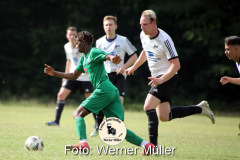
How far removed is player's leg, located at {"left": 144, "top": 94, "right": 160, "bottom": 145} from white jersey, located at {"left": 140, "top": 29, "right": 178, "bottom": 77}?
1.46 ft

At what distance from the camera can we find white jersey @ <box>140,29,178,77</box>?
21.7 ft

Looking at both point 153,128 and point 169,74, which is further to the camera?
point 153,128

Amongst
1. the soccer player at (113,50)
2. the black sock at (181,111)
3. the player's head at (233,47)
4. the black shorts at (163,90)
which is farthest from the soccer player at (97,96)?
the soccer player at (113,50)

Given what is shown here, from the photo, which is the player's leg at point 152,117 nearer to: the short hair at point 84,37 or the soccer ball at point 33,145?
the short hair at point 84,37

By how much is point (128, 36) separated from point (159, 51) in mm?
14847

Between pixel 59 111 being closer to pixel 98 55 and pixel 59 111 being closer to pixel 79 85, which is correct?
pixel 79 85

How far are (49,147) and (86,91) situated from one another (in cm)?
439

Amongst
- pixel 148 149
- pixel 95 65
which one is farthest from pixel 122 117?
pixel 95 65

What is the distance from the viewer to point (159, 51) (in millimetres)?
6773

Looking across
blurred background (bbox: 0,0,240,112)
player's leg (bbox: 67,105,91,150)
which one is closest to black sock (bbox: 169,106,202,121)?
player's leg (bbox: 67,105,91,150)

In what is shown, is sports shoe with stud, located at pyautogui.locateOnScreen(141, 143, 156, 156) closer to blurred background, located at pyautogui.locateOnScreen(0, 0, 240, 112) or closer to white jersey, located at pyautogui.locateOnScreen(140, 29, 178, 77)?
white jersey, located at pyautogui.locateOnScreen(140, 29, 178, 77)

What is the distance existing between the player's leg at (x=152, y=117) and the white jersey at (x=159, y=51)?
0.45m

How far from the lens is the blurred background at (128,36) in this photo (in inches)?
785

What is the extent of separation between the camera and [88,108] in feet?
20.1
